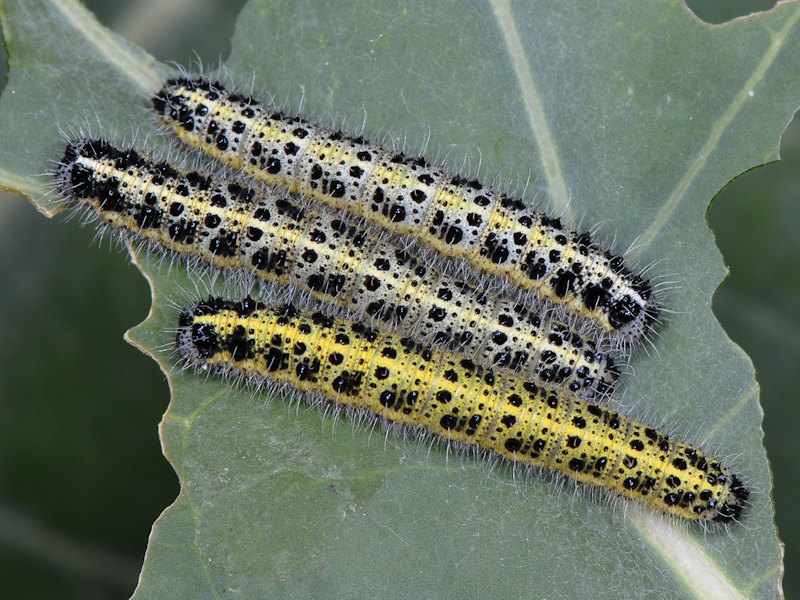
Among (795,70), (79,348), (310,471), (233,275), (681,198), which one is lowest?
(79,348)

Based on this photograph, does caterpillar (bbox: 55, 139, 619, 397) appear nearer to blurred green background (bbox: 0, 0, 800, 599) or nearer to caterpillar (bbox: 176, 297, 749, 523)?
caterpillar (bbox: 176, 297, 749, 523)

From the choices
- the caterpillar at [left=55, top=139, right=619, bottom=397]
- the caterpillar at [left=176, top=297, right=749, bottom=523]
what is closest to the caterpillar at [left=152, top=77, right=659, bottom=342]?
the caterpillar at [left=55, top=139, right=619, bottom=397]

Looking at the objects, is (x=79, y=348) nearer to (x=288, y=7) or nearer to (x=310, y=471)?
(x=310, y=471)

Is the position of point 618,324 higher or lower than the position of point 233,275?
higher

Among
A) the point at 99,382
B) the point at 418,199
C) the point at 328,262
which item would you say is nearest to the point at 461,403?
the point at 328,262

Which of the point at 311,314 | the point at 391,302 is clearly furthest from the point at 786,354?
the point at 311,314

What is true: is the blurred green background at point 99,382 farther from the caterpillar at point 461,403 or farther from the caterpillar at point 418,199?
the caterpillar at point 461,403

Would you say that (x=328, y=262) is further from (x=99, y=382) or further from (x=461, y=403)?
(x=99, y=382)
